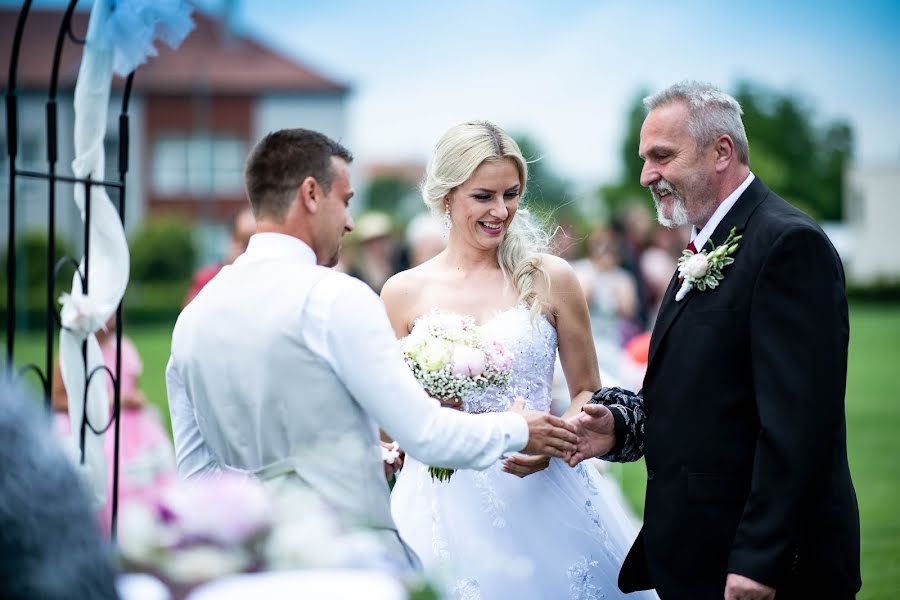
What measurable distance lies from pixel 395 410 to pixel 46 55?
54.3 m

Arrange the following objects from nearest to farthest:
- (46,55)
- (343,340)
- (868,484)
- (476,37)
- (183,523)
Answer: (183,523) < (343,340) < (868,484) < (46,55) < (476,37)

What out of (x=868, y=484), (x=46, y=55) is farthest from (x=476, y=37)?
(x=868, y=484)

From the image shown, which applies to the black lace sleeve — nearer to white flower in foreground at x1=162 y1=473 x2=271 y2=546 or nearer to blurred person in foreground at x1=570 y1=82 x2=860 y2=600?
blurred person in foreground at x1=570 y1=82 x2=860 y2=600

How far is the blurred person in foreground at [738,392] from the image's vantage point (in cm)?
306

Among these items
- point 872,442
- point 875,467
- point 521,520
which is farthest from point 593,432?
point 872,442

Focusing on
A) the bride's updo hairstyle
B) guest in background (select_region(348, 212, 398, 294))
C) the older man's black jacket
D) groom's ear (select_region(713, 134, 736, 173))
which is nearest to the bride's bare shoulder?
the bride's updo hairstyle

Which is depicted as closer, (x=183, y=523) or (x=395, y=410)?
(x=183, y=523)

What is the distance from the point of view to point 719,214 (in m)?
3.52

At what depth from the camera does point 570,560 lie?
4262mm

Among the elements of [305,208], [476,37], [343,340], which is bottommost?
[343,340]

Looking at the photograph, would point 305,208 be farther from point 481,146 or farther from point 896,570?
point 896,570

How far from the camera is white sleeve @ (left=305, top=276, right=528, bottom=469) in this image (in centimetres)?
284

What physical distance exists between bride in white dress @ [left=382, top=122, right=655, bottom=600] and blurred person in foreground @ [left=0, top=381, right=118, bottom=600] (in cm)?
260

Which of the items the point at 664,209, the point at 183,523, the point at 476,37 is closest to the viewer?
the point at 183,523
